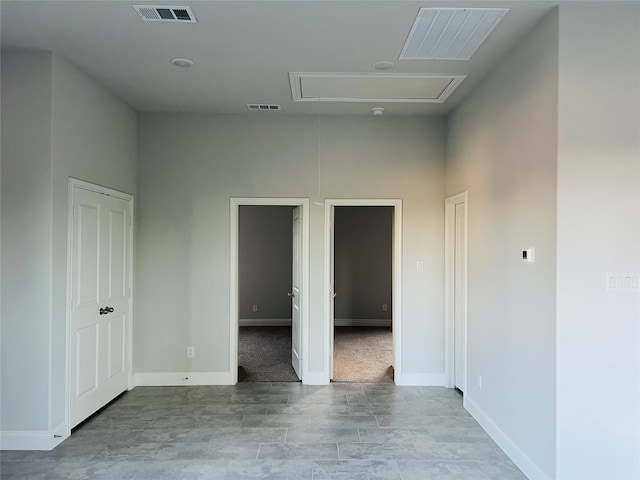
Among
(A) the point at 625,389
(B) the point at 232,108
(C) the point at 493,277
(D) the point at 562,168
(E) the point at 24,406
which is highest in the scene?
(B) the point at 232,108

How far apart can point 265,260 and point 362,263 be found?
1947 millimetres

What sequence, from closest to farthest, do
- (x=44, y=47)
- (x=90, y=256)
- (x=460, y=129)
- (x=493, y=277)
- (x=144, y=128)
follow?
(x=44, y=47) < (x=493, y=277) < (x=90, y=256) < (x=460, y=129) < (x=144, y=128)

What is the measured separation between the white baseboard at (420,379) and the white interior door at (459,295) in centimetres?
18

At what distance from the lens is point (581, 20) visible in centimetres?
225

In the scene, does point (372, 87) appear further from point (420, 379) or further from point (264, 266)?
point (264, 266)

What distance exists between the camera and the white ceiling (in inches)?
91.3

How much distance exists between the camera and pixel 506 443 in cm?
283

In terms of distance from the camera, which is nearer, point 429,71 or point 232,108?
point 429,71

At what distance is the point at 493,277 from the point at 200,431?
2726mm

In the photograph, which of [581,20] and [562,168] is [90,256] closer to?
[562,168]

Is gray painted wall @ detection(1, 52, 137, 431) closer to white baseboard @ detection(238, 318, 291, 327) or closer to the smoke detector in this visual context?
the smoke detector

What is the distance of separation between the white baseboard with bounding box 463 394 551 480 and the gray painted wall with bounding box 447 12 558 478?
0.08 feet

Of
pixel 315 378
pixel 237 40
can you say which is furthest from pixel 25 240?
pixel 315 378

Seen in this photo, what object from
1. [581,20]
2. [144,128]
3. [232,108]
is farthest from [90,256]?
[581,20]
